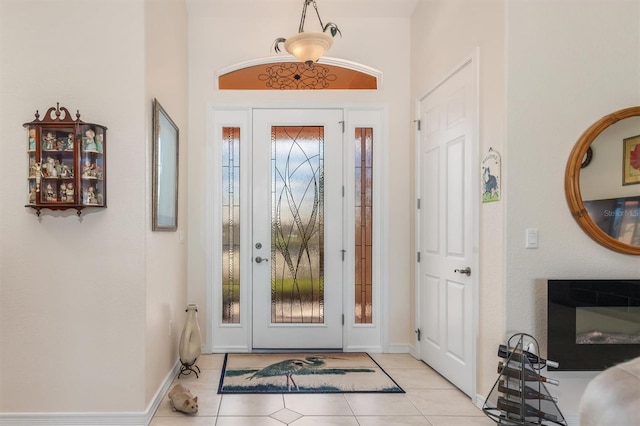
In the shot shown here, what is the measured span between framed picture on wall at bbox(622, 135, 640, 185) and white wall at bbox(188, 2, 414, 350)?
1.87 metres

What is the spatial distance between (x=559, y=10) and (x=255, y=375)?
132 inches

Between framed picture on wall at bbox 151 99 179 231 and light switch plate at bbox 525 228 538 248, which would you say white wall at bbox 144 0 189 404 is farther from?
light switch plate at bbox 525 228 538 248

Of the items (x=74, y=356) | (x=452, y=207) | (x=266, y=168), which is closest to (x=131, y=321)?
(x=74, y=356)

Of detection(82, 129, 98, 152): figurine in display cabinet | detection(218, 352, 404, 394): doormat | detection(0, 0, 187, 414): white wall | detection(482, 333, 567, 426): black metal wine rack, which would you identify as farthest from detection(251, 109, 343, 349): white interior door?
detection(482, 333, 567, 426): black metal wine rack

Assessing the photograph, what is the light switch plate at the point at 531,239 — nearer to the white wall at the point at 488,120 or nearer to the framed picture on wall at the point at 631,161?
the white wall at the point at 488,120

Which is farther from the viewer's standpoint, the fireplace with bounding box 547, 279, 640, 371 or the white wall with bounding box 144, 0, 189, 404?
the white wall with bounding box 144, 0, 189, 404

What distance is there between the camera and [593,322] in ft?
7.89

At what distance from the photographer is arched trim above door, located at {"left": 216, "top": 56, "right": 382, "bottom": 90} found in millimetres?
4109

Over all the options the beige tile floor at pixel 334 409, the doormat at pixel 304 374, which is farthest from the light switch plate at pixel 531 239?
the doormat at pixel 304 374

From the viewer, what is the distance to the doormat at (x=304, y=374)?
3.14 m

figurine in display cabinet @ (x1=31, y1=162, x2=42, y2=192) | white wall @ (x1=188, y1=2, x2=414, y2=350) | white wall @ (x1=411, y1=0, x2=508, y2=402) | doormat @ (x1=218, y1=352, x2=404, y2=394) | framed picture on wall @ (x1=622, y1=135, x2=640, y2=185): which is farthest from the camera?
white wall @ (x1=188, y1=2, x2=414, y2=350)

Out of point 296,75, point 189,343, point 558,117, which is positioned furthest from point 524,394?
point 296,75

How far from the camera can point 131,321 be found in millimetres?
2529

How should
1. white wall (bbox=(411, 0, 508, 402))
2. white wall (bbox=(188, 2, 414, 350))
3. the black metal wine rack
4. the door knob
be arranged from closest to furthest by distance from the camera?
the black metal wine rack < white wall (bbox=(411, 0, 508, 402)) < the door knob < white wall (bbox=(188, 2, 414, 350))
